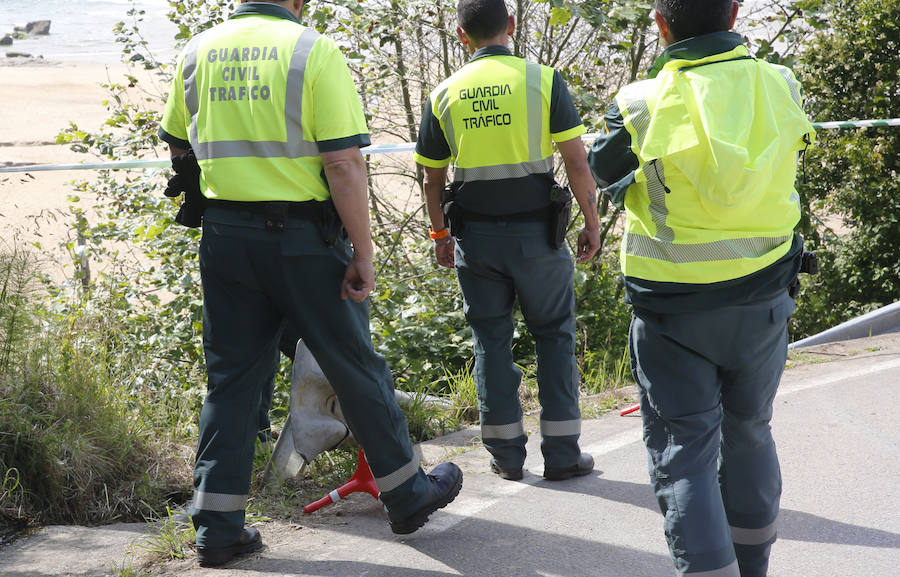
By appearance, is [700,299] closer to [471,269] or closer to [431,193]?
[471,269]

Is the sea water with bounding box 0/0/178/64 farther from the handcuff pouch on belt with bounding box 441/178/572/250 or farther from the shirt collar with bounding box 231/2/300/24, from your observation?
the shirt collar with bounding box 231/2/300/24

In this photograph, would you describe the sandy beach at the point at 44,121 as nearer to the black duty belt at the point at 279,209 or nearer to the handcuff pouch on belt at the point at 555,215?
the black duty belt at the point at 279,209

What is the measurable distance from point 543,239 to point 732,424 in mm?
1428

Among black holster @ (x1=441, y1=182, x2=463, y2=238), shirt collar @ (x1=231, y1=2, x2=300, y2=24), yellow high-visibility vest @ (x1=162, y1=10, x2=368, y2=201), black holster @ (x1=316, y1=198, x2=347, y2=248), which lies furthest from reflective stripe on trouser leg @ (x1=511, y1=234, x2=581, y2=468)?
shirt collar @ (x1=231, y1=2, x2=300, y2=24)

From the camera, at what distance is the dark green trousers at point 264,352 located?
10.5ft

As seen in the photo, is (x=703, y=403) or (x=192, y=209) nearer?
(x=703, y=403)

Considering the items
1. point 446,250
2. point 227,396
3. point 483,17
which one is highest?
point 483,17

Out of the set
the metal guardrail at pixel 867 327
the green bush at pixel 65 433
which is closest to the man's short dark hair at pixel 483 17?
the green bush at pixel 65 433

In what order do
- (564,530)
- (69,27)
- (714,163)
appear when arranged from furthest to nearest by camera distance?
(69,27) < (564,530) < (714,163)

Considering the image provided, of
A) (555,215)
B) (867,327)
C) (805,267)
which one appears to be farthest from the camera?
(867,327)

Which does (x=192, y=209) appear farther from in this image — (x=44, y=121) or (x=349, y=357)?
(x=44, y=121)

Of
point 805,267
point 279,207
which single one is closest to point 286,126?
point 279,207

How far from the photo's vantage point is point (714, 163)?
2.49m

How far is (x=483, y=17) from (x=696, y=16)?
156 cm
